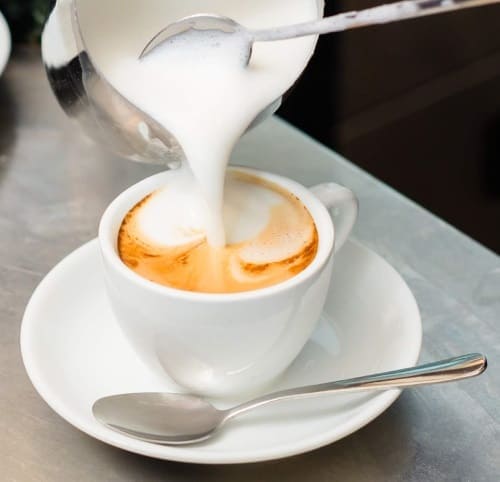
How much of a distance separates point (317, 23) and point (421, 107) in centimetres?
102

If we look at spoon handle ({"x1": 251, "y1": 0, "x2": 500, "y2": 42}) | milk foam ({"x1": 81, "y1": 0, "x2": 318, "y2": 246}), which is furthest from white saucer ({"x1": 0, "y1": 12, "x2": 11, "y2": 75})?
spoon handle ({"x1": 251, "y1": 0, "x2": 500, "y2": 42})

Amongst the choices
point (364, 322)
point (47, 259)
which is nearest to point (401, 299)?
point (364, 322)

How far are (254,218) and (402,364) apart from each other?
14cm

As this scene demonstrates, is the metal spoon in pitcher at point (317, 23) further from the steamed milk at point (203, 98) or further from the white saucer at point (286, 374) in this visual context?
the white saucer at point (286, 374)

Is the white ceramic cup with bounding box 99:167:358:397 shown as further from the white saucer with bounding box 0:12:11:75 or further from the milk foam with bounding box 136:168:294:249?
the white saucer with bounding box 0:12:11:75

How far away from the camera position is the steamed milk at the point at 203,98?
0.57m

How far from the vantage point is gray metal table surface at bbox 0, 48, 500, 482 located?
0.54 m

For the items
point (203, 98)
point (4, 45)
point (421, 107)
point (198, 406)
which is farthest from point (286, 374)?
point (421, 107)

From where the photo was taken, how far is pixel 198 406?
546mm

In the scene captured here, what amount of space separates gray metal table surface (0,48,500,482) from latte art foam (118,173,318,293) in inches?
4.6

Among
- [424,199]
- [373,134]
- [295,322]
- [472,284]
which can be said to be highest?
[295,322]

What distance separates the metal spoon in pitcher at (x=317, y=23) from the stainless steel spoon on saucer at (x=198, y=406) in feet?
0.69

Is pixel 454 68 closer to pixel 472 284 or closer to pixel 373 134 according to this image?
pixel 373 134

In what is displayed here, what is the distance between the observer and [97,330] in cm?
63
